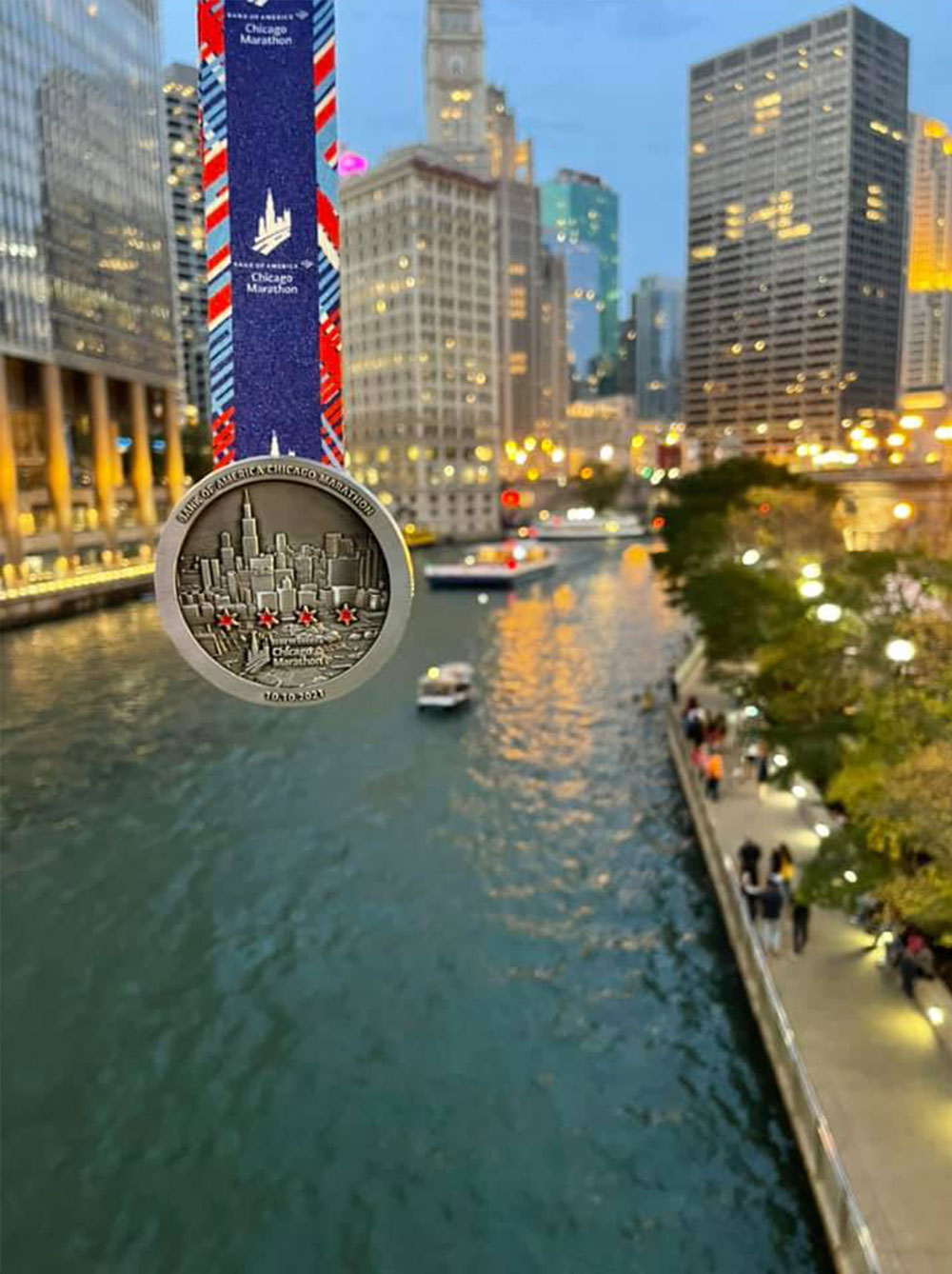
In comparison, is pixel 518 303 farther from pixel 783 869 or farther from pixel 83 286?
pixel 783 869

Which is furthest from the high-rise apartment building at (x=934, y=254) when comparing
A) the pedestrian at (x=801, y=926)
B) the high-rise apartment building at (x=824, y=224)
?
the high-rise apartment building at (x=824, y=224)

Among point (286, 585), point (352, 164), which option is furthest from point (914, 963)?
point (352, 164)

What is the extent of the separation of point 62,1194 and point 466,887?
10.0 metres

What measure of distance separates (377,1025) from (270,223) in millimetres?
14068

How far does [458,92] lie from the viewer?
181 meters

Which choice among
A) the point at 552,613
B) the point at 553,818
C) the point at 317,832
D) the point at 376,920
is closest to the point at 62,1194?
the point at 376,920

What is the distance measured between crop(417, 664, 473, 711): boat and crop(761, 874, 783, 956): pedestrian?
66.9ft

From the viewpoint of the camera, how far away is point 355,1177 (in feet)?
40.5

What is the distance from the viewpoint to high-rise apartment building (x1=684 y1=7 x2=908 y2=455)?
181250 millimetres

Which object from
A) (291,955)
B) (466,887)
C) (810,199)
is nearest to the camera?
(291,955)

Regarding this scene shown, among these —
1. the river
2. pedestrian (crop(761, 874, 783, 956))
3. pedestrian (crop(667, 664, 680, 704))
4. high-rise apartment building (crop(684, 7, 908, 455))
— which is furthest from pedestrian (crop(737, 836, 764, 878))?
high-rise apartment building (crop(684, 7, 908, 455))

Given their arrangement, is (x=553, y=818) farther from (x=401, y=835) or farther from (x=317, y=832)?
(x=317, y=832)

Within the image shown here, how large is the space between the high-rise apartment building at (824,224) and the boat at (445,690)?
505 feet

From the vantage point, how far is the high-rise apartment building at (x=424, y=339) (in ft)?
371
